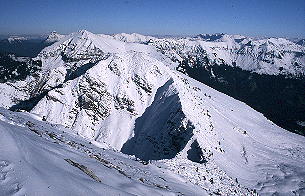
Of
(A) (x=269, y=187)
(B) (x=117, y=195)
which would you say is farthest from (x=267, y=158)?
(B) (x=117, y=195)

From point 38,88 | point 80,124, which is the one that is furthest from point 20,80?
point 80,124

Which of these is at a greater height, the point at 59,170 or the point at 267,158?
the point at 59,170

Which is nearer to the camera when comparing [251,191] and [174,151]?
[251,191]

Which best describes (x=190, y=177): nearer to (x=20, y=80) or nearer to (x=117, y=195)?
(x=117, y=195)

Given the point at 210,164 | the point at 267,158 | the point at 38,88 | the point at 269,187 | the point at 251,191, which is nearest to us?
the point at 251,191

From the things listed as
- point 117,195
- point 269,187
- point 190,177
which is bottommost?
point 269,187

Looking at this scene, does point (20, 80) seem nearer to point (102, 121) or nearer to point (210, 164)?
point (102, 121)

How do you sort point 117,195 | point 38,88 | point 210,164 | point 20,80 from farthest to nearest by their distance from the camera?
point 20,80, point 38,88, point 210,164, point 117,195

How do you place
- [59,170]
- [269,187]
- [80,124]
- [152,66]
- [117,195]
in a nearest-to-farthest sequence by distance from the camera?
[117,195] < [59,170] < [269,187] < [80,124] < [152,66]

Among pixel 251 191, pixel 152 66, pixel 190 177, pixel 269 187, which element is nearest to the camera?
pixel 190 177
